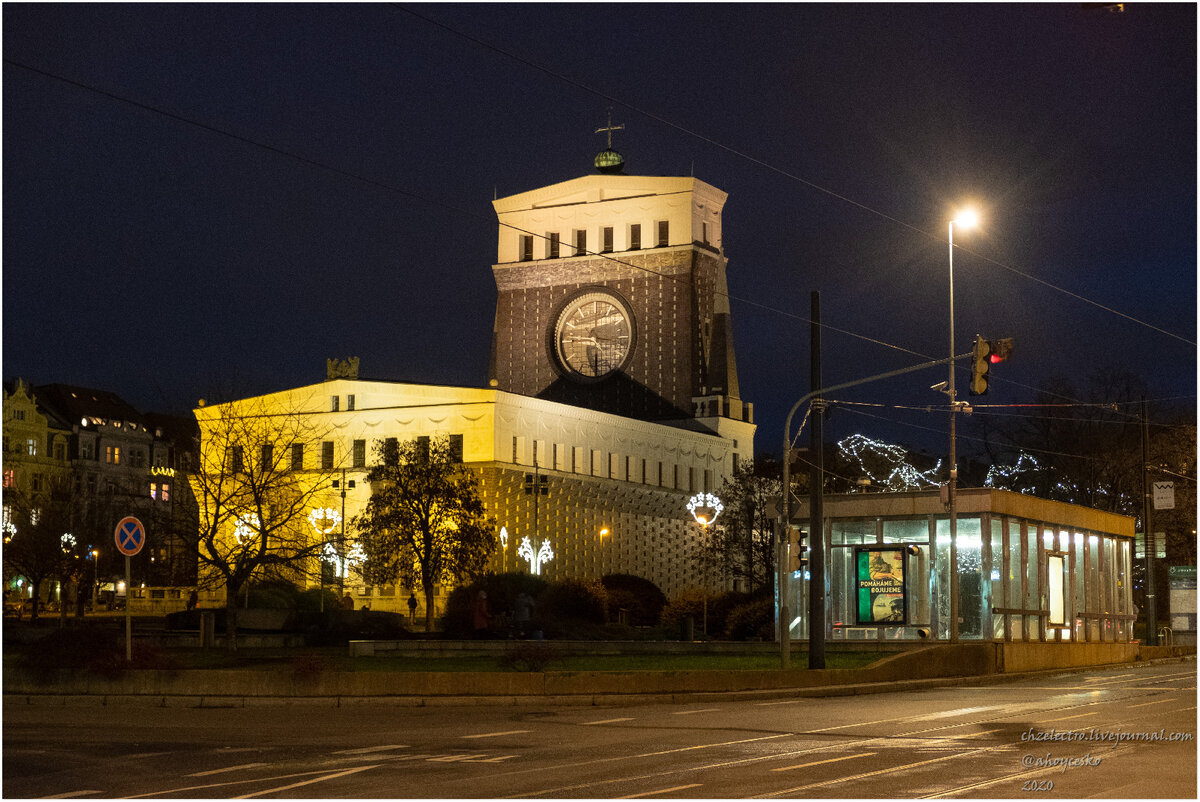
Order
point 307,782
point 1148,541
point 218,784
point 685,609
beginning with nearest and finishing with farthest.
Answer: point 218,784, point 307,782, point 1148,541, point 685,609

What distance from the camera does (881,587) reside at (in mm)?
43469

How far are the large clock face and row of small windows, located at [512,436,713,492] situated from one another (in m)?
10.8

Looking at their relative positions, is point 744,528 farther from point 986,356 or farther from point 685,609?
point 986,356

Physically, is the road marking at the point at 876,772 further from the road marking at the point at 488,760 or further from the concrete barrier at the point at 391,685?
the concrete barrier at the point at 391,685

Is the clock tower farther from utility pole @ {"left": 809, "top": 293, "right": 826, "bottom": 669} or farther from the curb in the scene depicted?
the curb

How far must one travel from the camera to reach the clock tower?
111 meters

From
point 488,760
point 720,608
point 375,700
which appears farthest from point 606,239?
point 488,760

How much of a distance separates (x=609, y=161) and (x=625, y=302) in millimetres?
15181

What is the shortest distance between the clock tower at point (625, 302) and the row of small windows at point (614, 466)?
471 centimetres

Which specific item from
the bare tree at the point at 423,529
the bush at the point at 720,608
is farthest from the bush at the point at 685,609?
the bare tree at the point at 423,529

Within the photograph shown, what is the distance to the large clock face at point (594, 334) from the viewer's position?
113 metres

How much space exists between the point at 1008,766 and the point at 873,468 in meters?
76.6

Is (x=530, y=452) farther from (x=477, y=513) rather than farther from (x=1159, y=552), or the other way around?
(x=1159, y=552)

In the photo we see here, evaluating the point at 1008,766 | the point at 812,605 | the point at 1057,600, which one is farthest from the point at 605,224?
the point at 1008,766
